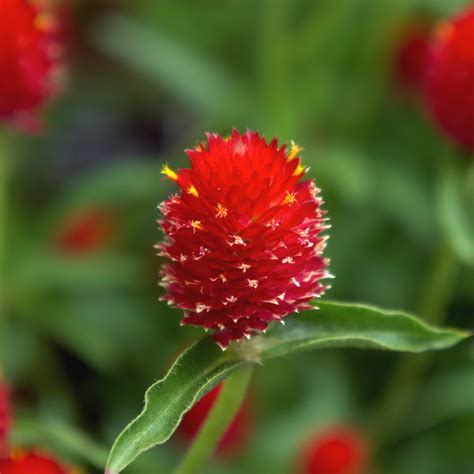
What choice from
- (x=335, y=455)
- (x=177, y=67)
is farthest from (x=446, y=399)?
(x=177, y=67)

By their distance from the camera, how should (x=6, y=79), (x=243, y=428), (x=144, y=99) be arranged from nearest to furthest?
(x=6, y=79), (x=243, y=428), (x=144, y=99)

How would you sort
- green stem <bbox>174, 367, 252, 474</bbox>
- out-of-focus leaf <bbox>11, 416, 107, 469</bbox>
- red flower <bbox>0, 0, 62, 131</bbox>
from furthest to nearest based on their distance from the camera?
1. red flower <bbox>0, 0, 62, 131</bbox>
2. out-of-focus leaf <bbox>11, 416, 107, 469</bbox>
3. green stem <bbox>174, 367, 252, 474</bbox>

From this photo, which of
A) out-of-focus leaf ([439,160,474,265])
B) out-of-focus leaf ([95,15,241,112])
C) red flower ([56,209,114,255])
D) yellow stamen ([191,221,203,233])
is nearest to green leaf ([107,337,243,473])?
yellow stamen ([191,221,203,233])

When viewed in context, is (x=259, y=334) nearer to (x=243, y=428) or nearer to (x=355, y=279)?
(x=243, y=428)

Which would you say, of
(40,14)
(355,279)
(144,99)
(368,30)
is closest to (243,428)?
(355,279)

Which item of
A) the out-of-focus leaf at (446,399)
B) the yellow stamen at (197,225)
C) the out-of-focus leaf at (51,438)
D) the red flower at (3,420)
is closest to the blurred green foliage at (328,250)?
the out-of-focus leaf at (446,399)

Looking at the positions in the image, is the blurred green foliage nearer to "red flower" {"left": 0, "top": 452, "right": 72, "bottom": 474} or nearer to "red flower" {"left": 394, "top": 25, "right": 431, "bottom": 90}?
"red flower" {"left": 394, "top": 25, "right": 431, "bottom": 90}

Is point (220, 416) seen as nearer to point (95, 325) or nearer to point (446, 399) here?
point (446, 399)
